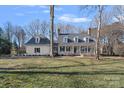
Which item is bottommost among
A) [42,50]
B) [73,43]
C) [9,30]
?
[42,50]

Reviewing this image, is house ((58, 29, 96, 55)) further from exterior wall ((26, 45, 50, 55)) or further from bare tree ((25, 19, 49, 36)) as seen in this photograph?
bare tree ((25, 19, 49, 36))

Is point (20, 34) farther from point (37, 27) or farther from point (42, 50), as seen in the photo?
point (42, 50)

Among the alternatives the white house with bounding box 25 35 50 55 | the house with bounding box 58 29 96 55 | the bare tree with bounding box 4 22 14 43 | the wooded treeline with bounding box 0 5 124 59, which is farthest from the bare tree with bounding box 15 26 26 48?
the house with bounding box 58 29 96 55

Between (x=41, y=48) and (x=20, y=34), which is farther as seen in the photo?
(x=41, y=48)

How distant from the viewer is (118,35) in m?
11.3

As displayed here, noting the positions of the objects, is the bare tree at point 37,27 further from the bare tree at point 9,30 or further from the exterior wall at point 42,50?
the exterior wall at point 42,50

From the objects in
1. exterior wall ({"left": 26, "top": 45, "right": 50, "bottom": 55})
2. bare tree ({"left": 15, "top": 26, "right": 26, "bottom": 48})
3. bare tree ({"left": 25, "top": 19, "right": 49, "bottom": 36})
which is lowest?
exterior wall ({"left": 26, "top": 45, "right": 50, "bottom": 55})

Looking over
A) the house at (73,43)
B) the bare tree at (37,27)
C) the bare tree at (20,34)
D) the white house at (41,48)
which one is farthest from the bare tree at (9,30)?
the white house at (41,48)

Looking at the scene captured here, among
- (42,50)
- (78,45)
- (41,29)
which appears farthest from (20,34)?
(78,45)

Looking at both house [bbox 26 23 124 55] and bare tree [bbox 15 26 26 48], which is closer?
bare tree [bbox 15 26 26 48]

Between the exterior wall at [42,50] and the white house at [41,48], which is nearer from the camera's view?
the white house at [41,48]

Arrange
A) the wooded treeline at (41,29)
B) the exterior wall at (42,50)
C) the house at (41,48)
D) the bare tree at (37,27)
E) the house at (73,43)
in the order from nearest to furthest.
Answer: the bare tree at (37,27), the wooded treeline at (41,29), the house at (41,48), the house at (73,43), the exterior wall at (42,50)

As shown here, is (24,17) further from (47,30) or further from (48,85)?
(48,85)
